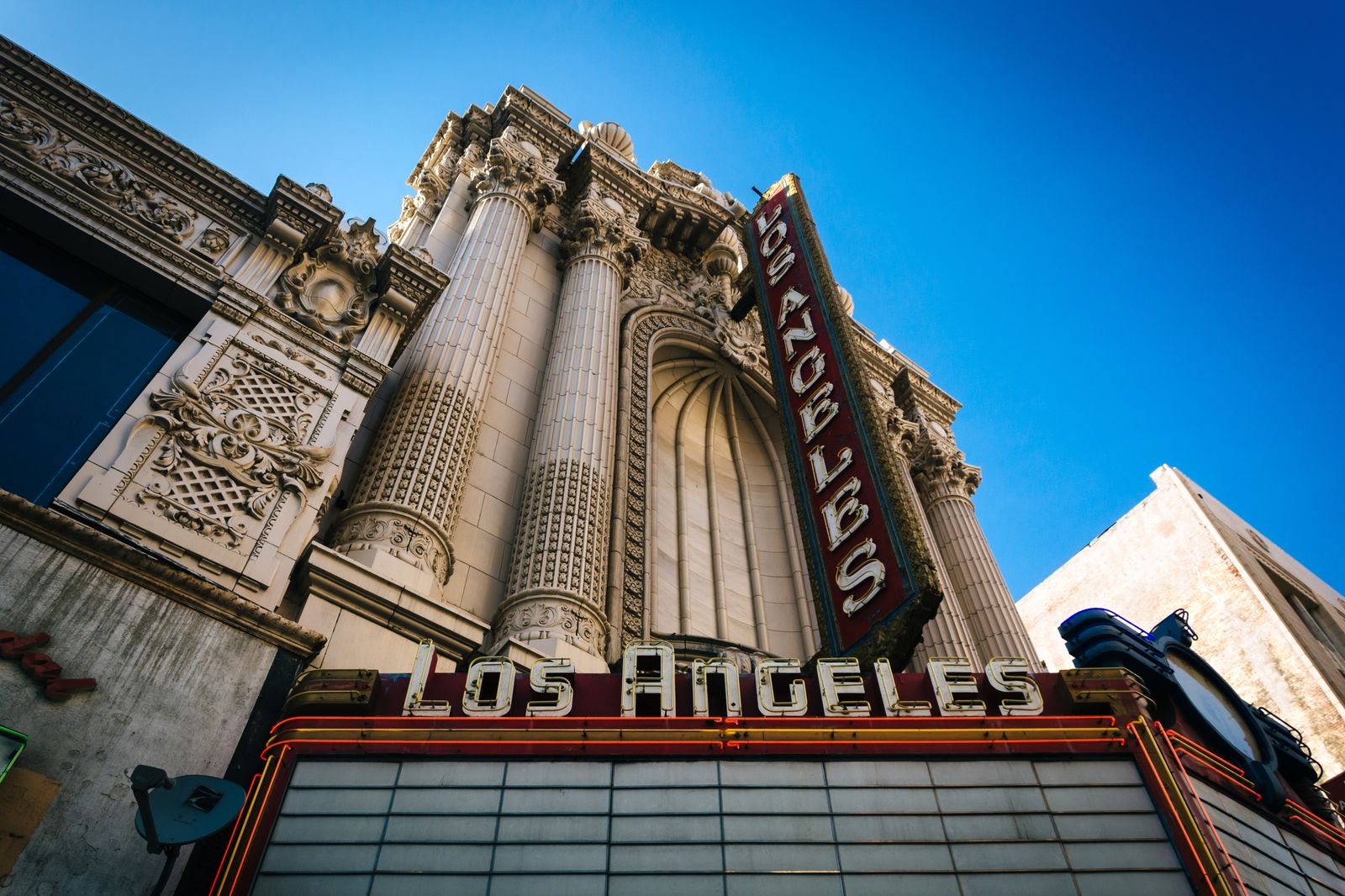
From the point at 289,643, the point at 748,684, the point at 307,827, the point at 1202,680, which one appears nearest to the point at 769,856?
the point at 748,684

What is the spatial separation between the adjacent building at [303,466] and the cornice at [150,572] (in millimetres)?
22

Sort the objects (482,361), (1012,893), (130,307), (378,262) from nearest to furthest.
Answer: (1012,893), (130,307), (378,262), (482,361)

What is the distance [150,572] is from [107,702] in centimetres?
127

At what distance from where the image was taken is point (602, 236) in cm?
2000

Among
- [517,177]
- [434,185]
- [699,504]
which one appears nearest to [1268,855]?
[699,504]

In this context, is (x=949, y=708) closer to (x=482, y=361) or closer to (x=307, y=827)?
(x=307, y=827)

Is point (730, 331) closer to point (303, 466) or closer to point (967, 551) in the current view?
point (967, 551)

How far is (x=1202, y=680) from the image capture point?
12250mm

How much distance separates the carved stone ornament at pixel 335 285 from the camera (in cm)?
1223

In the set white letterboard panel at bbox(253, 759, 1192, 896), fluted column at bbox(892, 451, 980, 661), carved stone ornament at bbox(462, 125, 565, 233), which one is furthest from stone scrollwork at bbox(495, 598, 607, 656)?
carved stone ornament at bbox(462, 125, 565, 233)

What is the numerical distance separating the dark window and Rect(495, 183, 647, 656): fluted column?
501 centimetres

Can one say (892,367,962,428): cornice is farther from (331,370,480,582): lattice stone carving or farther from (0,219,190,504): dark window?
(0,219,190,504): dark window

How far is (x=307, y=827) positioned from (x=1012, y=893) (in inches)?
204

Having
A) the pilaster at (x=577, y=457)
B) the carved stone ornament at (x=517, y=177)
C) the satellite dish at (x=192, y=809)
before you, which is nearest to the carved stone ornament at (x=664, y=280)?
the pilaster at (x=577, y=457)
